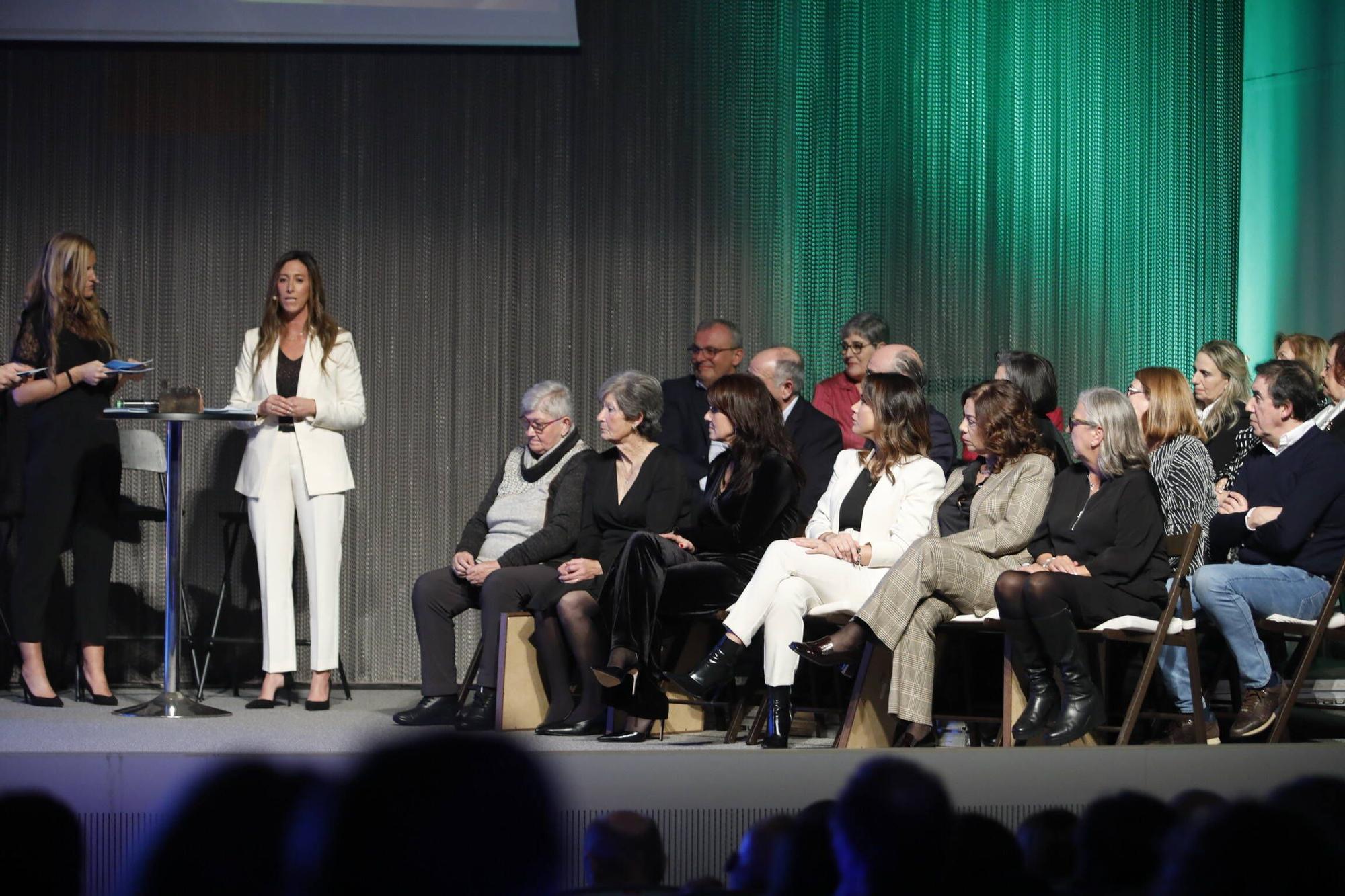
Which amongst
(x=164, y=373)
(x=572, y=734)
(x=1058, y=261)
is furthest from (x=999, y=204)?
(x=164, y=373)

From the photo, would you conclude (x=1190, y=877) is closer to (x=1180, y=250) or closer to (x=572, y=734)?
(x=572, y=734)

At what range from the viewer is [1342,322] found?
20.0ft

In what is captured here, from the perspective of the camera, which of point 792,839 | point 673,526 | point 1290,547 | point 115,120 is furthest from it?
point 115,120

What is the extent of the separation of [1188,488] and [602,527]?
1.77m

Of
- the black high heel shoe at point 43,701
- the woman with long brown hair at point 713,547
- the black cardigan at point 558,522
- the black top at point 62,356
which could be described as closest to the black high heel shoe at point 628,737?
the woman with long brown hair at point 713,547

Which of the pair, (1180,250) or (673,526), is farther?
(1180,250)

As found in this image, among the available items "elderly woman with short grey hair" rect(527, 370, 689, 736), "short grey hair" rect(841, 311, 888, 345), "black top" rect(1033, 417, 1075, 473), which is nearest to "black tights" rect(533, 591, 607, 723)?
"elderly woman with short grey hair" rect(527, 370, 689, 736)

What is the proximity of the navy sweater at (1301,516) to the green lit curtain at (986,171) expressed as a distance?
1.76m

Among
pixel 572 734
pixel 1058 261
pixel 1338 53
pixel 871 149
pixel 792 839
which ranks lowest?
pixel 572 734

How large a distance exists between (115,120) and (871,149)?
9.52 feet

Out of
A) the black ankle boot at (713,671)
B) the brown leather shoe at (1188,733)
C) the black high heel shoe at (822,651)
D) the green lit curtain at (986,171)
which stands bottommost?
the brown leather shoe at (1188,733)

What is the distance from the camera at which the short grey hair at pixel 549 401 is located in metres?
5.12

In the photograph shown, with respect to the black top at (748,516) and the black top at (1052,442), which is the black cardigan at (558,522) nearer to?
the black top at (748,516)

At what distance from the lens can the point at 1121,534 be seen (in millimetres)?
4180
